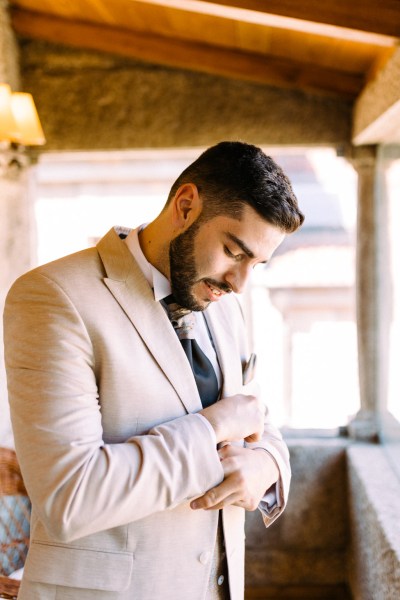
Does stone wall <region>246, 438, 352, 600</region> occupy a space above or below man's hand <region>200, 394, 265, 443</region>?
below

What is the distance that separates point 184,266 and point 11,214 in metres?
2.54

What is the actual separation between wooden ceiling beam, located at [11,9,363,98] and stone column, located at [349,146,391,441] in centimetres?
51

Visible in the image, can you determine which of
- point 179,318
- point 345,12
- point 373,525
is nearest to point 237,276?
point 179,318

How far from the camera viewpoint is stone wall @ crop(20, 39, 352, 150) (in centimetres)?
360

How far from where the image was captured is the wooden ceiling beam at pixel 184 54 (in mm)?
3477

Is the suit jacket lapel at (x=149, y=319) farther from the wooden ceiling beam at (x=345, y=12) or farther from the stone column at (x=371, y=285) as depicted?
the stone column at (x=371, y=285)

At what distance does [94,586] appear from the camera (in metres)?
→ 1.16

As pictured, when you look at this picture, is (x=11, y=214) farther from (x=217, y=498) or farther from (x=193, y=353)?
(x=217, y=498)

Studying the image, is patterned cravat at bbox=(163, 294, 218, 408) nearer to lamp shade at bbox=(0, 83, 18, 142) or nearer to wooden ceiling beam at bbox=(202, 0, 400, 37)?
wooden ceiling beam at bbox=(202, 0, 400, 37)


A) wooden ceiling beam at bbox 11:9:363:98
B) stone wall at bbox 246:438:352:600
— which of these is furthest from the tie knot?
wooden ceiling beam at bbox 11:9:363:98

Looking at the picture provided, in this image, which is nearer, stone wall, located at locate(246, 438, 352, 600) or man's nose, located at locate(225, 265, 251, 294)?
man's nose, located at locate(225, 265, 251, 294)

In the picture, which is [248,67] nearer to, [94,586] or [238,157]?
[238,157]

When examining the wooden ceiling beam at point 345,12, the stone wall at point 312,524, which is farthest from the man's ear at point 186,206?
the stone wall at point 312,524

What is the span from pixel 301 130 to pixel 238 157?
2.48 m
